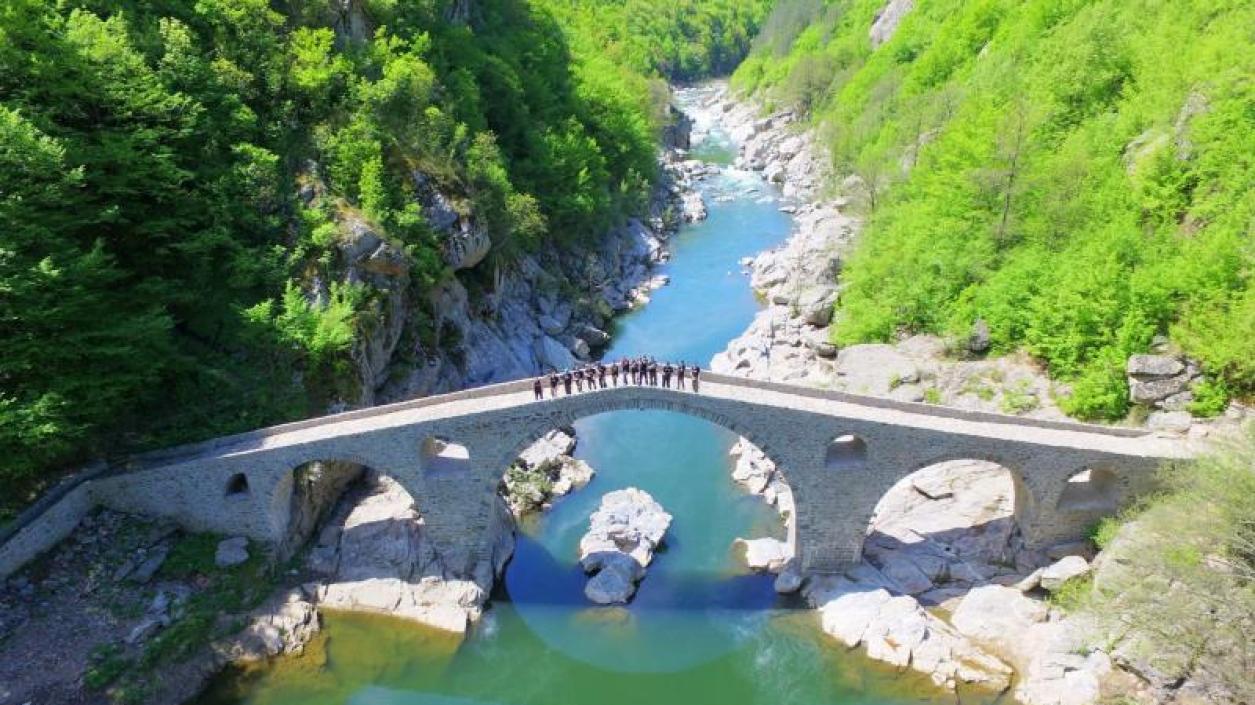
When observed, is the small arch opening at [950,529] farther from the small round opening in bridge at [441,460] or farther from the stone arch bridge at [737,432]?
the small round opening in bridge at [441,460]

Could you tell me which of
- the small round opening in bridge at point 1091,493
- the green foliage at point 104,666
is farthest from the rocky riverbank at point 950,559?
the green foliage at point 104,666

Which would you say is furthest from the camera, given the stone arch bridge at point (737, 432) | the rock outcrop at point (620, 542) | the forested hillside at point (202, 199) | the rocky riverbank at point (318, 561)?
the rock outcrop at point (620, 542)

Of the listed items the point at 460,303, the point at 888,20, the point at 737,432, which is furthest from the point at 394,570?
the point at 888,20

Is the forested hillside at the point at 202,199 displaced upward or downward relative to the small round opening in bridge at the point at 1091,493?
upward

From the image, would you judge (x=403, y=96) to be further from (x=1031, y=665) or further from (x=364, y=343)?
(x=1031, y=665)

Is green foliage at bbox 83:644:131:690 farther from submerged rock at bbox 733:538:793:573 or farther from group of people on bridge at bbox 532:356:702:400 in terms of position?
submerged rock at bbox 733:538:793:573

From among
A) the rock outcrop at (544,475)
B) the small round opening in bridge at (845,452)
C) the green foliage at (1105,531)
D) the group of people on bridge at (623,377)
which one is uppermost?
the group of people on bridge at (623,377)

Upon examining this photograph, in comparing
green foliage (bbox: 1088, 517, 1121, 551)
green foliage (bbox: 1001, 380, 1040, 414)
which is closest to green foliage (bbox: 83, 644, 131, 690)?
green foliage (bbox: 1088, 517, 1121, 551)

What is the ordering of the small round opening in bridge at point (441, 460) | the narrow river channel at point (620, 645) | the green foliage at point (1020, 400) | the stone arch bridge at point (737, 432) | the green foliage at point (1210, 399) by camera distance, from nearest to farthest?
the narrow river channel at point (620, 645), the stone arch bridge at point (737, 432), the green foliage at point (1210, 399), the small round opening in bridge at point (441, 460), the green foliage at point (1020, 400)
